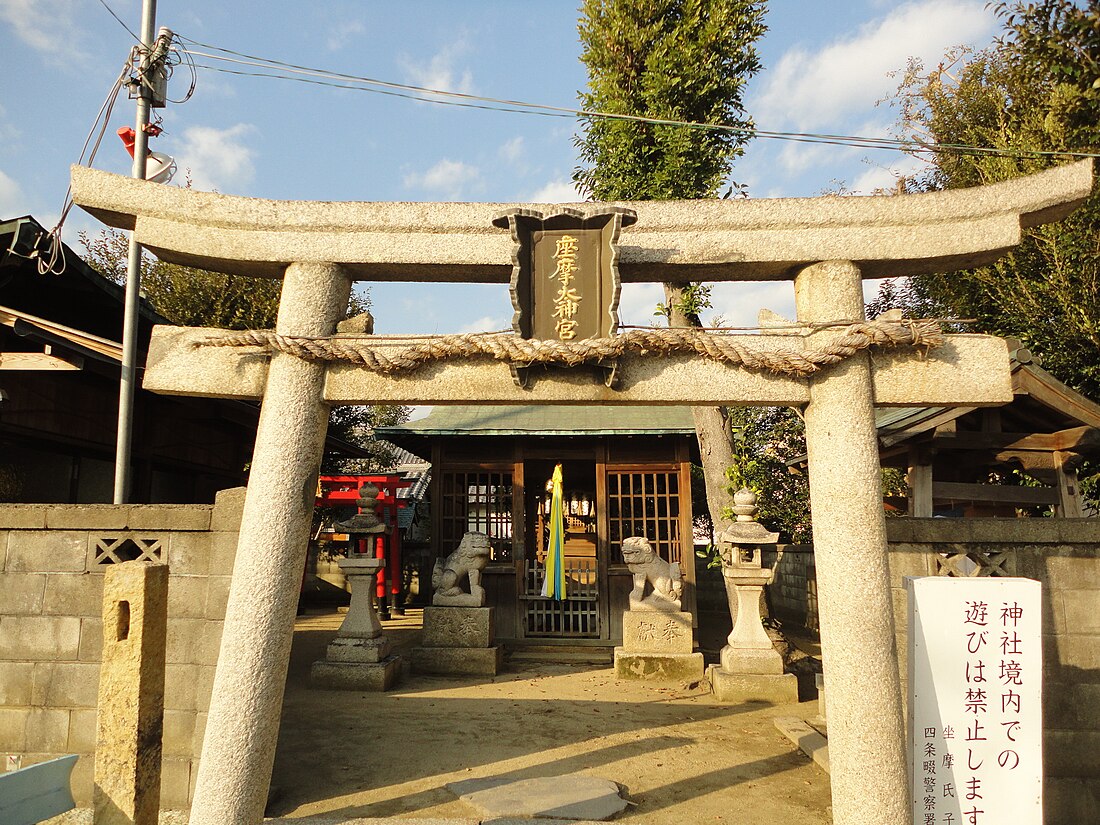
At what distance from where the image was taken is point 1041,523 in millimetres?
5074

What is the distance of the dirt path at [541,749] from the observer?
5332 millimetres

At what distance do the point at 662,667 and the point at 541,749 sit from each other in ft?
11.9

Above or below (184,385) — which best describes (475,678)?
below

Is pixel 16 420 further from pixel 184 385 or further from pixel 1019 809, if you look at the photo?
pixel 1019 809

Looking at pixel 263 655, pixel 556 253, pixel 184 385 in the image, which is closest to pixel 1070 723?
pixel 556 253

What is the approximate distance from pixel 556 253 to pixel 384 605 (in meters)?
13.1

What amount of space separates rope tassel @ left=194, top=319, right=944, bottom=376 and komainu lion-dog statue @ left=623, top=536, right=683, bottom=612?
6.57m

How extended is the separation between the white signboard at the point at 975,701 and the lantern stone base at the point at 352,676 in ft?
23.1

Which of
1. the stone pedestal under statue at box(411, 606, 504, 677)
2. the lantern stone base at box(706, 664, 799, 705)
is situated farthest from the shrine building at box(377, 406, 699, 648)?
the lantern stone base at box(706, 664, 799, 705)

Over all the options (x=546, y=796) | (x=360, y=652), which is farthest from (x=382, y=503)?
(x=546, y=796)

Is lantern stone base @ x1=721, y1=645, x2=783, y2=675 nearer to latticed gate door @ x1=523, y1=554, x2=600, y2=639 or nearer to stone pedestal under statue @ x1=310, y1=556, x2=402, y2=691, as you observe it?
latticed gate door @ x1=523, y1=554, x2=600, y2=639

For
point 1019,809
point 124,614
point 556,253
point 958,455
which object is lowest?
point 1019,809

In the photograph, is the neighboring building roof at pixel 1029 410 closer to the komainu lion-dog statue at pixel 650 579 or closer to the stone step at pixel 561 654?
the komainu lion-dog statue at pixel 650 579

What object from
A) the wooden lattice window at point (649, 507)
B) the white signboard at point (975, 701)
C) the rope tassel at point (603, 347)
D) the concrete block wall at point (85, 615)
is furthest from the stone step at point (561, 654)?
the rope tassel at point (603, 347)
